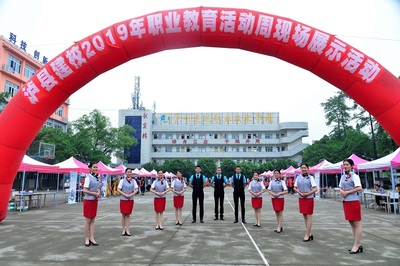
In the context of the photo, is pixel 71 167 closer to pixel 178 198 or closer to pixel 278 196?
pixel 178 198

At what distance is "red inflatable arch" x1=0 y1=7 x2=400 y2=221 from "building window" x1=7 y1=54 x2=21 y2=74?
112 feet

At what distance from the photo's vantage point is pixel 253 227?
8.47 meters

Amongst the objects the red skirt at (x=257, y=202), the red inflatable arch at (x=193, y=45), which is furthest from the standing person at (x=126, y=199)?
the red skirt at (x=257, y=202)

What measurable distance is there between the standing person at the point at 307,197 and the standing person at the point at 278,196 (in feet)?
2.85

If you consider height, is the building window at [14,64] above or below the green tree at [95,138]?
above

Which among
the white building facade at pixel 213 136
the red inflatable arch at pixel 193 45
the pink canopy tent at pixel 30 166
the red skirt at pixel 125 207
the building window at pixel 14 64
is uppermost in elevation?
the building window at pixel 14 64

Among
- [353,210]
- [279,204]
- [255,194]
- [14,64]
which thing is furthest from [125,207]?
[14,64]

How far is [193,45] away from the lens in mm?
7949

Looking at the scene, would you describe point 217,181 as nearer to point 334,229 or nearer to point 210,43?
point 334,229

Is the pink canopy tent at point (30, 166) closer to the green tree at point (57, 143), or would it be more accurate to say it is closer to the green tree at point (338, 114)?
the green tree at point (57, 143)

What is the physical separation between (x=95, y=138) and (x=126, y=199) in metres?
35.1

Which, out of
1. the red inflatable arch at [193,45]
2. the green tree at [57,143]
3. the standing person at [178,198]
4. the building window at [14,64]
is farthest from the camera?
the building window at [14,64]

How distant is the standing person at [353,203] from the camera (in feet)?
18.5

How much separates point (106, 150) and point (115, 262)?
39356 millimetres
